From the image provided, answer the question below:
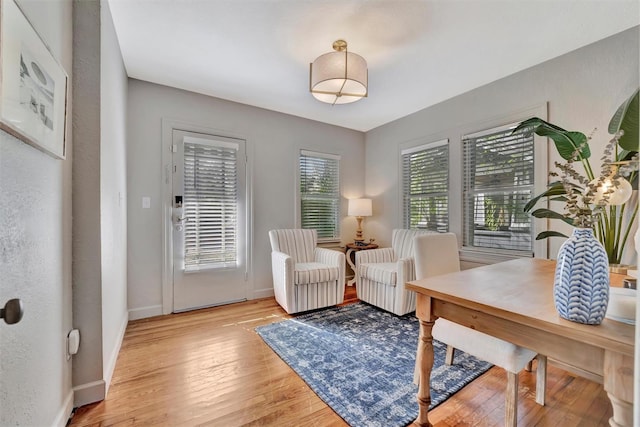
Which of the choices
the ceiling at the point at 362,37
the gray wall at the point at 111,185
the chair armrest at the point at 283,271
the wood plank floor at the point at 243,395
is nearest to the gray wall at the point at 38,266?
the gray wall at the point at 111,185

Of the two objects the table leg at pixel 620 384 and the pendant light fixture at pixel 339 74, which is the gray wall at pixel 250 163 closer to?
the pendant light fixture at pixel 339 74

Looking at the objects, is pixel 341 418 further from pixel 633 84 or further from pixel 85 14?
pixel 633 84

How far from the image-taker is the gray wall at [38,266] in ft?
2.96

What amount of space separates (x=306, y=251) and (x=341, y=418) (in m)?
2.08

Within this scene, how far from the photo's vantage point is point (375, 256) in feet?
10.7

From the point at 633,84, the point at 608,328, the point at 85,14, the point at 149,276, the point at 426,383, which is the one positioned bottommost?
the point at 426,383

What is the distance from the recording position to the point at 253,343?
2.26m

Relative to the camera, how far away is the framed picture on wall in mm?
819

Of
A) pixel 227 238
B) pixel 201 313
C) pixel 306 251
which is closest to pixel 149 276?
pixel 201 313

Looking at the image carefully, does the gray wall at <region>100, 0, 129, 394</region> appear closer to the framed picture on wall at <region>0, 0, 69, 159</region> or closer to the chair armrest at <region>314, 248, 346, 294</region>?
the framed picture on wall at <region>0, 0, 69, 159</region>

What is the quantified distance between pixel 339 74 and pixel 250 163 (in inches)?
69.3

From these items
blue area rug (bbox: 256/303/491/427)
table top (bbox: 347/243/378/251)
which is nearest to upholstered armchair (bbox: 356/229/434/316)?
blue area rug (bbox: 256/303/491/427)

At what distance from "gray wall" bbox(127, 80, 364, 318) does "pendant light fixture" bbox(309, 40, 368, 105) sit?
4.65ft

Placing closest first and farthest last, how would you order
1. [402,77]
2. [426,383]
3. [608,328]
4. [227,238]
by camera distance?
[608,328]
[426,383]
[402,77]
[227,238]
